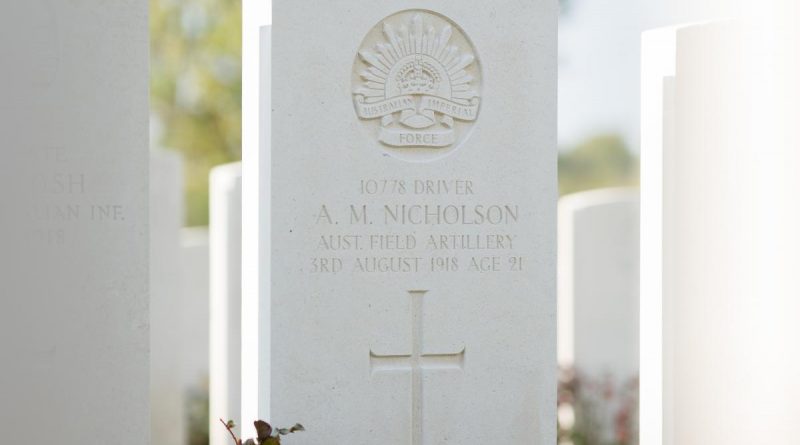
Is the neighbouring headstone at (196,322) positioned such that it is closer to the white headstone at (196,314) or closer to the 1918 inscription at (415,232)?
the white headstone at (196,314)

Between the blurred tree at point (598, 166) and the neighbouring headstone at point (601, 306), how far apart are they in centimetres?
1060

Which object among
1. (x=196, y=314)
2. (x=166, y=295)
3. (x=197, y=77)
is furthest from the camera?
(x=197, y=77)

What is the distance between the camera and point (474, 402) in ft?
17.9

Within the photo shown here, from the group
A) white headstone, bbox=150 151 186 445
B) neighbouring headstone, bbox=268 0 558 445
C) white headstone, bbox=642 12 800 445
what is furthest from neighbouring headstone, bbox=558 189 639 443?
neighbouring headstone, bbox=268 0 558 445

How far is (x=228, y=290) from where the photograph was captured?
8586 mm

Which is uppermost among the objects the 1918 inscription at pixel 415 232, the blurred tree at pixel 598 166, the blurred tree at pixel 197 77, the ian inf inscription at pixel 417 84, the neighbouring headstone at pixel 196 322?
the blurred tree at pixel 197 77

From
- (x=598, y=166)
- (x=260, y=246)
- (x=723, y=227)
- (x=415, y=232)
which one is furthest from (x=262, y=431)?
(x=598, y=166)

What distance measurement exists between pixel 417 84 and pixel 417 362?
4.02 feet

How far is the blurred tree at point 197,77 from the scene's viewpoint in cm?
1636

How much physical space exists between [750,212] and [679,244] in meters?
0.44

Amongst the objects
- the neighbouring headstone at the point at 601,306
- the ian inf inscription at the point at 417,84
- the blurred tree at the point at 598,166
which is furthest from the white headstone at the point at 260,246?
the blurred tree at the point at 598,166

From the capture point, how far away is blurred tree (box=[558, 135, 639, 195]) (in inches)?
827

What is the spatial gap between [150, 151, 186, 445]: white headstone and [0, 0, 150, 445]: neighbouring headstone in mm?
2612

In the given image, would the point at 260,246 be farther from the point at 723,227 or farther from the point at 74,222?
the point at 723,227
